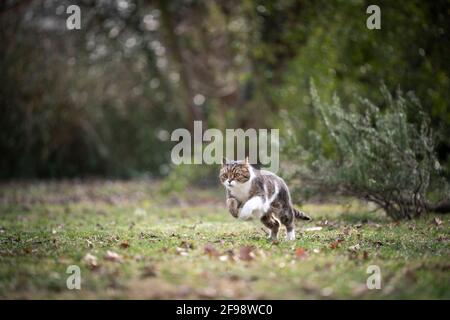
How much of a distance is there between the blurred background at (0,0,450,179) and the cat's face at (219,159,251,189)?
5870 mm

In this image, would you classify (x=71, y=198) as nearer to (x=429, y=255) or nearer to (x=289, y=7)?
(x=289, y=7)

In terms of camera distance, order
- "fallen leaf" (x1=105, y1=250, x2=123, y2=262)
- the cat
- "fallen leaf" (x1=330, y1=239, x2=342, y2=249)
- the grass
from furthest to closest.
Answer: the cat → "fallen leaf" (x1=330, y1=239, x2=342, y2=249) → "fallen leaf" (x1=105, y1=250, x2=123, y2=262) → the grass

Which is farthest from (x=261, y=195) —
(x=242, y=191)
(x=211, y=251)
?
(x=211, y=251)

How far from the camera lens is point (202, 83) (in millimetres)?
24688

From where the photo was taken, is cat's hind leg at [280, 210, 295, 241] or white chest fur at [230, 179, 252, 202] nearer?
white chest fur at [230, 179, 252, 202]

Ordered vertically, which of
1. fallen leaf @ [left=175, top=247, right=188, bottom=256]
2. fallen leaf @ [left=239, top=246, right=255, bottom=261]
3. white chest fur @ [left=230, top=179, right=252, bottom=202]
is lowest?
fallen leaf @ [left=175, top=247, right=188, bottom=256]

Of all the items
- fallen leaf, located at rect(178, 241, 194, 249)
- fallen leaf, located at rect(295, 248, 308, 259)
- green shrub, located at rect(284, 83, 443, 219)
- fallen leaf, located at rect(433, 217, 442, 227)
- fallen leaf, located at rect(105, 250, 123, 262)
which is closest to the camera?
fallen leaf, located at rect(105, 250, 123, 262)

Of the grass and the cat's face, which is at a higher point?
the cat's face

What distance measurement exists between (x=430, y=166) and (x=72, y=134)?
18726mm

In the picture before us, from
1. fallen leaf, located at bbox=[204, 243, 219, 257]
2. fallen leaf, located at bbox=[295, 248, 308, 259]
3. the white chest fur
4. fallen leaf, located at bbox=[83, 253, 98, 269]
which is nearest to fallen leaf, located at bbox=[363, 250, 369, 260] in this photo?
fallen leaf, located at bbox=[295, 248, 308, 259]

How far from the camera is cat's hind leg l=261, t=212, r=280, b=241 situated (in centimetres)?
844

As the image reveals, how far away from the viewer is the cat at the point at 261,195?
8.34m

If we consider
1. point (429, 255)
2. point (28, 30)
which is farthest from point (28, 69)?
point (429, 255)

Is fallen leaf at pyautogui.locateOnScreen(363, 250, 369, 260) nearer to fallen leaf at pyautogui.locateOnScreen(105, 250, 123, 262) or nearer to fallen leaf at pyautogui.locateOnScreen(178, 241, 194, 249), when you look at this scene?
fallen leaf at pyautogui.locateOnScreen(178, 241, 194, 249)
